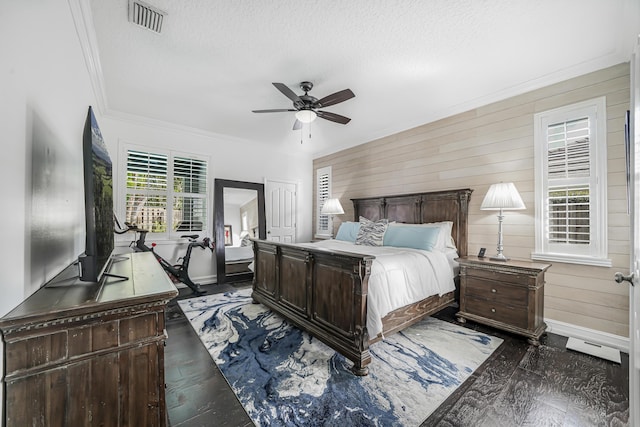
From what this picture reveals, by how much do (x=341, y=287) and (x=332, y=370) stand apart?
65cm

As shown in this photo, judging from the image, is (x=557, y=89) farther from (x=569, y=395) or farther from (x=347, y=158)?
(x=347, y=158)

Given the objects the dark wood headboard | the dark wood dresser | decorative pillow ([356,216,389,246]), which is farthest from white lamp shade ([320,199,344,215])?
the dark wood dresser

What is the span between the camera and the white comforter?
2.15m

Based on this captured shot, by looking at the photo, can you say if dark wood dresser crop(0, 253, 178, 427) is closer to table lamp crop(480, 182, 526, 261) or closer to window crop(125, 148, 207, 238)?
table lamp crop(480, 182, 526, 261)

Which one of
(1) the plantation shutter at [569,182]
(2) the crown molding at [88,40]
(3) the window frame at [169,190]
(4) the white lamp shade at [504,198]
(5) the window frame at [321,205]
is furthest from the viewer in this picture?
(5) the window frame at [321,205]

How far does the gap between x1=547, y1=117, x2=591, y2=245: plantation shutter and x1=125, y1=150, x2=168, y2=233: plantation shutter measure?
5.45m

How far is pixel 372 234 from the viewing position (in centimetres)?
373

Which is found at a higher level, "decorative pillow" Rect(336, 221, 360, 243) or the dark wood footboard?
"decorative pillow" Rect(336, 221, 360, 243)

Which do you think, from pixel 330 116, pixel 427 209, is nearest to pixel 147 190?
pixel 330 116

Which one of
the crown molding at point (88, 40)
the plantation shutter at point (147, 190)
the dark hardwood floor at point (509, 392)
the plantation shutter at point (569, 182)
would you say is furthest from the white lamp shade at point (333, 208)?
the crown molding at point (88, 40)

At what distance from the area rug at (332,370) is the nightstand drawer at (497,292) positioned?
410 millimetres

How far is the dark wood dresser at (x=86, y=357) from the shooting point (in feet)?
2.85

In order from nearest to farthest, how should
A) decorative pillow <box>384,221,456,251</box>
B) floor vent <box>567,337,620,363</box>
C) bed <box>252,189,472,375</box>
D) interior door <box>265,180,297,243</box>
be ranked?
bed <box>252,189,472,375</box>
floor vent <box>567,337,620,363</box>
decorative pillow <box>384,221,456,251</box>
interior door <box>265,180,297,243</box>

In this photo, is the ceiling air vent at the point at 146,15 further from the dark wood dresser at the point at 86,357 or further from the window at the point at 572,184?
the window at the point at 572,184
